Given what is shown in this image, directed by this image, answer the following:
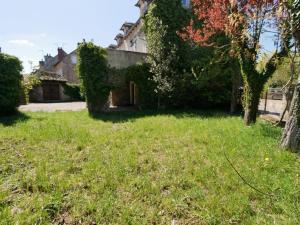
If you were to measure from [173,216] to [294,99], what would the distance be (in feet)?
13.7

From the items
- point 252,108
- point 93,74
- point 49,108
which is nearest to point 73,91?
point 49,108

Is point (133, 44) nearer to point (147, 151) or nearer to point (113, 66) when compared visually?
point (113, 66)

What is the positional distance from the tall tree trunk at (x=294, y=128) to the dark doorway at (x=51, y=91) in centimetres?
2834

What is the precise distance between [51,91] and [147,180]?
28.0 m

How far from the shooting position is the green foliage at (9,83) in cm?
1096

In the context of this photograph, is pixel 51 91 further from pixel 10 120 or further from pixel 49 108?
pixel 10 120

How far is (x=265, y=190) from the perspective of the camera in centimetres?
358

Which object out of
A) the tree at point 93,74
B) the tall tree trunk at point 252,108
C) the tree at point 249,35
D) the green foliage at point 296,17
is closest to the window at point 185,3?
the tree at point 93,74

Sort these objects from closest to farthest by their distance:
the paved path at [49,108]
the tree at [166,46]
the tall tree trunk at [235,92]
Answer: the tall tree trunk at [235,92], the tree at [166,46], the paved path at [49,108]

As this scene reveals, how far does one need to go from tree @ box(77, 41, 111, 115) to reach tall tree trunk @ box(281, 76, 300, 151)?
997cm

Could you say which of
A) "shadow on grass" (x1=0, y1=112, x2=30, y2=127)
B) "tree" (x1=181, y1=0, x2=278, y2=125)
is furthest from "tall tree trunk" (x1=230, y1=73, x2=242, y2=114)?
"shadow on grass" (x1=0, y1=112, x2=30, y2=127)

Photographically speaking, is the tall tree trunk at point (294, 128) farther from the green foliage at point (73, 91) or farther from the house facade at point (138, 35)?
the green foliage at point (73, 91)

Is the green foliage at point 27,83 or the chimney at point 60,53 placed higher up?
the chimney at point 60,53

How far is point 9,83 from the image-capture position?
11266 millimetres
